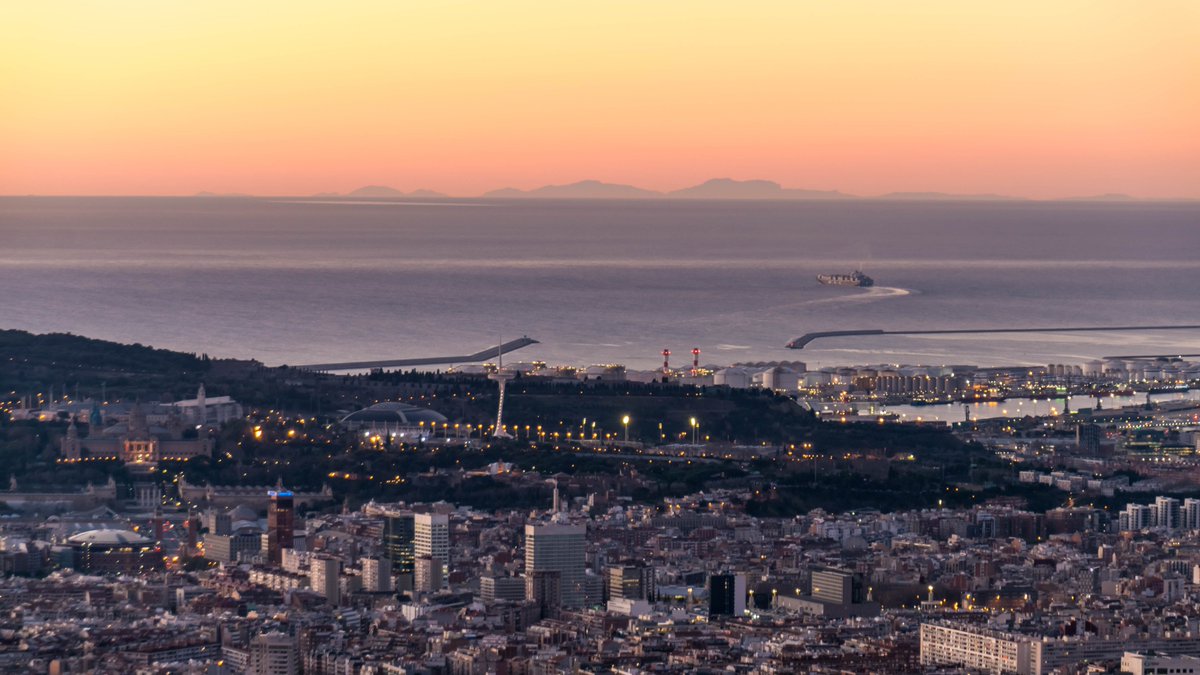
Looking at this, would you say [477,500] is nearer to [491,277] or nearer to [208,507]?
[208,507]

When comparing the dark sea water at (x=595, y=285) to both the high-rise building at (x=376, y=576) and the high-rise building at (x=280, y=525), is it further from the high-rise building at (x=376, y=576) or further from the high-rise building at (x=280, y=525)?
the high-rise building at (x=376, y=576)

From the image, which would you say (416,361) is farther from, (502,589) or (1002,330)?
(502,589)

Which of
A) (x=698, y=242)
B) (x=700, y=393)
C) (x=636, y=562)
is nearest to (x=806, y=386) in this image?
(x=700, y=393)

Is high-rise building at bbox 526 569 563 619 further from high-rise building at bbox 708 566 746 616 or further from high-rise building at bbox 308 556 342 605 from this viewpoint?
high-rise building at bbox 308 556 342 605

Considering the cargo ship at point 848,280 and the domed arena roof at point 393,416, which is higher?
the cargo ship at point 848,280

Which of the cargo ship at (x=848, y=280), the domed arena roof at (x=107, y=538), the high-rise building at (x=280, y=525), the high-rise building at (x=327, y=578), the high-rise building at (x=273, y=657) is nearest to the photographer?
the high-rise building at (x=273, y=657)

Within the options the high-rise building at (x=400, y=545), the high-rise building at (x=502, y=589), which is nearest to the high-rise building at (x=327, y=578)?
the high-rise building at (x=400, y=545)

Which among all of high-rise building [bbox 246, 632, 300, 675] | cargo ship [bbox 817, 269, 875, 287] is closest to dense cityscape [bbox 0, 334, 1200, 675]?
high-rise building [bbox 246, 632, 300, 675]
